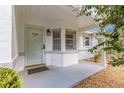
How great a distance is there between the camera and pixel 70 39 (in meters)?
10.2

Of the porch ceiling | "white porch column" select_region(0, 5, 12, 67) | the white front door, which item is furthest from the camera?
the white front door

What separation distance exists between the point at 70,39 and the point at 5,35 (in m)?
7.06

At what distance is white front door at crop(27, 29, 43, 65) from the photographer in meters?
8.41

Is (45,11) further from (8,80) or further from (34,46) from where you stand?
(8,80)

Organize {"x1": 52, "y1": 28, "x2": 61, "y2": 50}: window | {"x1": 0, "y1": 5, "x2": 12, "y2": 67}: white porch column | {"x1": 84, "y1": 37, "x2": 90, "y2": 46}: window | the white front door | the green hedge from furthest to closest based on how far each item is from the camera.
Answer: {"x1": 84, "y1": 37, "x2": 90, "y2": 46}: window → {"x1": 52, "y1": 28, "x2": 61, "y2": 50}: window → the white front door → {"x1": 0, "y1": 5, "x2": 12, "y2": 67}: white porch column → the green hedge

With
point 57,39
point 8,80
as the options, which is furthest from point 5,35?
point 57,39

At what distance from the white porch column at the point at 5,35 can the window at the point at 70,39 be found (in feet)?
20.8

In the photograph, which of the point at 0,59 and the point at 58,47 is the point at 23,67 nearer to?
the point at 58,47

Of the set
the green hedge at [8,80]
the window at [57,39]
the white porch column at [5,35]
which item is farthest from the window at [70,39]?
the green hedge at [8,80]

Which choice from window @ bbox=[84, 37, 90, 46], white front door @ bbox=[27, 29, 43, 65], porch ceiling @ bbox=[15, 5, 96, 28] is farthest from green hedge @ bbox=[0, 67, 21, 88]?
window @ bbox=[84, 37, 90, 46]

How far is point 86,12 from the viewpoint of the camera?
175 inches

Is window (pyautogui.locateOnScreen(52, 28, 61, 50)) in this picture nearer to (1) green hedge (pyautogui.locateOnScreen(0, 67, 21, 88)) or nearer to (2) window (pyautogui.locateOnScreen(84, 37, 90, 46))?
(2) window (pyautogui.locateOnScreen(84, 37, 90, 46))

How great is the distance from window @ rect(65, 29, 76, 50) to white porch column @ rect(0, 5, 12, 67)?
6340mm
